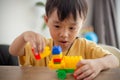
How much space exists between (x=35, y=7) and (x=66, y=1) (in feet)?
6.61

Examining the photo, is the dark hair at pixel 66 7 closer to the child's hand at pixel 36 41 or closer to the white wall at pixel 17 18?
the child's hand at pixel 36 41

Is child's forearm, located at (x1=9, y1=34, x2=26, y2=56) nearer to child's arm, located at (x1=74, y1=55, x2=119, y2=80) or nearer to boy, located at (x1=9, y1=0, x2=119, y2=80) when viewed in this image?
boy, located at (x1=9, y1=0, x2=119, y2=80)

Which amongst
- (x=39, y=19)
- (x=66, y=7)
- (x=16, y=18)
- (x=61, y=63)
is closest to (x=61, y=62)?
(x=61, y=63)

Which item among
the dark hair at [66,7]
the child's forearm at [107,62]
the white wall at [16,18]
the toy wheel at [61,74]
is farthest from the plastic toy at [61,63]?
the white wall at [16,18]

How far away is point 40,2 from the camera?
286 cm

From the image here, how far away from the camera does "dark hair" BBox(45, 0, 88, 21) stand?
36.8 inches

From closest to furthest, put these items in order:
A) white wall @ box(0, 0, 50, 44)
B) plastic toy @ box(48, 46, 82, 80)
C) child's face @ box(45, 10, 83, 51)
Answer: plastic toy @ box(48, 46, 82, 80), child's face @ box(45, 10, 83, 51), white wall @ box(0, 0, 50, 44)

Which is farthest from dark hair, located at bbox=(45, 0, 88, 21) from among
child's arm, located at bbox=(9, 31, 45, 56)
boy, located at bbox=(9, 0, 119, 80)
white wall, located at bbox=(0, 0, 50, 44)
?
white wall, located at bbox=(0, 0, 50, 44)

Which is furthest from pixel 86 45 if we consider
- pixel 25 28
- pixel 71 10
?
pixel 25 28

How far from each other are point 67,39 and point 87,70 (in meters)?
0.27

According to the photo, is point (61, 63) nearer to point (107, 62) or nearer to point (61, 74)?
point (61, 74)

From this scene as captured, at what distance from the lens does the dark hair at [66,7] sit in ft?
3.06

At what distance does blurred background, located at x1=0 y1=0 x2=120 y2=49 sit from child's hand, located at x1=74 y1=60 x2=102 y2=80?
1.97 m

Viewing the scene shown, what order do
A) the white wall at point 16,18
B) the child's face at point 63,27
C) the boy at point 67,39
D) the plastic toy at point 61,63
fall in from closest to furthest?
the plastic toy at point 61,63 < the boy at point 67,39 < the child's face at point 63,27 < the white wall at point 16,18
